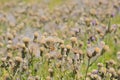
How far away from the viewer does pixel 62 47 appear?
23.0 ft

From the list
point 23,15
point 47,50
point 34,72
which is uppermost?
point 47,50

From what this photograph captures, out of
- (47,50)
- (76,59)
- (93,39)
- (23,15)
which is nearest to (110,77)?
(76,59)

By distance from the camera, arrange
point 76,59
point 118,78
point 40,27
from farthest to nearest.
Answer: point 40,27, point 76,59, point 118,78

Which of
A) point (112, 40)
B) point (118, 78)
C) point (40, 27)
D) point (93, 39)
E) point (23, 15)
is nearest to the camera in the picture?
point (118, 78)

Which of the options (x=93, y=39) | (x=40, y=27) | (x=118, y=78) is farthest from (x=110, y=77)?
(x=40, y=27)

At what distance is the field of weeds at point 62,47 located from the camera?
22.5ft

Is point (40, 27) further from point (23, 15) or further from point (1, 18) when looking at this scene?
point (23, 15)

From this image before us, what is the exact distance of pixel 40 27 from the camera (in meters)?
12.5

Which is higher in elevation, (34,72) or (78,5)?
(34,72)

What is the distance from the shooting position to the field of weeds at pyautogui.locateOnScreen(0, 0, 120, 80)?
22.5 feet

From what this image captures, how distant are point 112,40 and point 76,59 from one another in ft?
12.3

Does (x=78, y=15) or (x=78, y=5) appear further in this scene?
(x=78, y=5)

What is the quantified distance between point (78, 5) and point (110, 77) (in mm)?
9694

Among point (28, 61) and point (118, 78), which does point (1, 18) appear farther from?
point (118, 78)
